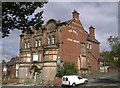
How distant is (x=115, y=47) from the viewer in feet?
121

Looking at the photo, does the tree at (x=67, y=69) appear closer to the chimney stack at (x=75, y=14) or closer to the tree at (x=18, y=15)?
the chimney stack at (x=75, y=14)

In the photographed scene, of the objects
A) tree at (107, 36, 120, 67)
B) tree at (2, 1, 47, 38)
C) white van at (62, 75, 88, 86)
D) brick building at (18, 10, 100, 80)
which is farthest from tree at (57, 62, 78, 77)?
tree at (2, 1, 47, 38)

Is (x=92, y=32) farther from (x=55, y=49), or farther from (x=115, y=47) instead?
(x=115, y=47)

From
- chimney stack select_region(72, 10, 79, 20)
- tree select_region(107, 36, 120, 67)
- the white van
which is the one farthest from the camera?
chimney stack select_region(72, 10, 79, 20)

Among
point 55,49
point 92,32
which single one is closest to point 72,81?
point 55,49

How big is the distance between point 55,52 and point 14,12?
40.0 m

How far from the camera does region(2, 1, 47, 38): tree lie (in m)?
15.7

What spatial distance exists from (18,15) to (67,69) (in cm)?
3792

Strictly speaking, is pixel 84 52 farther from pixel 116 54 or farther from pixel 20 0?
pixel 20 0

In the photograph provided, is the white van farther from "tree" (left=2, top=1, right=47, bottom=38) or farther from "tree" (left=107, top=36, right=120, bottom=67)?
"tree" (left=2, top=1, right=47, bottom=38)

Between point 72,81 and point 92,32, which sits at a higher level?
point 92,32

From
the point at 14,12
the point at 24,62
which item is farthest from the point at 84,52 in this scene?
the point at 14,12

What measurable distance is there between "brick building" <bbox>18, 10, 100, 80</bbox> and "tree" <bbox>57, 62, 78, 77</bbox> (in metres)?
1.94

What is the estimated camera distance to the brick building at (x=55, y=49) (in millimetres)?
56094
